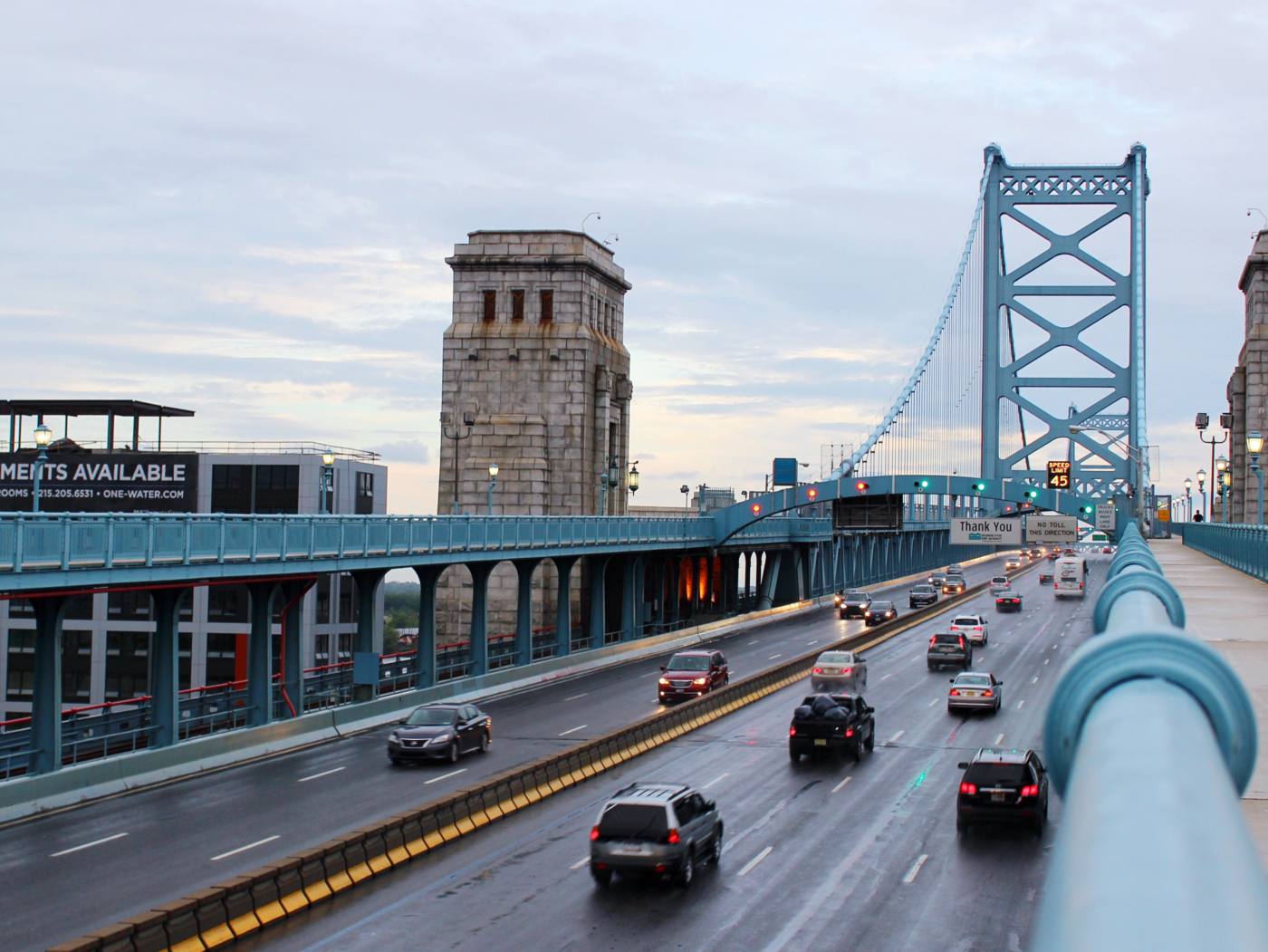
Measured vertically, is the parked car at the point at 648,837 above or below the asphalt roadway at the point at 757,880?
above

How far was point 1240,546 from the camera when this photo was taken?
3978 cm

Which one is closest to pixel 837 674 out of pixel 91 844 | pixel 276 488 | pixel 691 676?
pixel 691 676

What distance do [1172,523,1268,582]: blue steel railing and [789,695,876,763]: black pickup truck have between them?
431 inches

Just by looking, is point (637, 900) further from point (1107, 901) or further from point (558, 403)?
point (558, 403)

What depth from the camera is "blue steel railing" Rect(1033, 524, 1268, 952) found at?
1825 mm

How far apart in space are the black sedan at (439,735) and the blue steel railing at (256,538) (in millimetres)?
6543

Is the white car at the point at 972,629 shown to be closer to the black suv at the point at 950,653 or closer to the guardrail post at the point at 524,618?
the black suv at the point at 950,653

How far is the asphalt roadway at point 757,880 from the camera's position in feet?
71.9

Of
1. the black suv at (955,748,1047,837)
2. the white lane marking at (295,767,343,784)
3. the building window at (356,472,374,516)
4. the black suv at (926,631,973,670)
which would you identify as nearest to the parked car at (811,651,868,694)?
the black suv at (926,631,973,670)

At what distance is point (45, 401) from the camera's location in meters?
99.8

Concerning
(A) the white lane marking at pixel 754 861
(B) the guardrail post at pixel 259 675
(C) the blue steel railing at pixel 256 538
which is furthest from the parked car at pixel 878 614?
(A) the white lane marking at pixel 754 861

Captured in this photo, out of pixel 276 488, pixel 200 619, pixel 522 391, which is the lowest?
pixel 200 619

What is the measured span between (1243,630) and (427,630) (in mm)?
39696

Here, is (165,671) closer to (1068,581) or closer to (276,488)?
(276,488)
